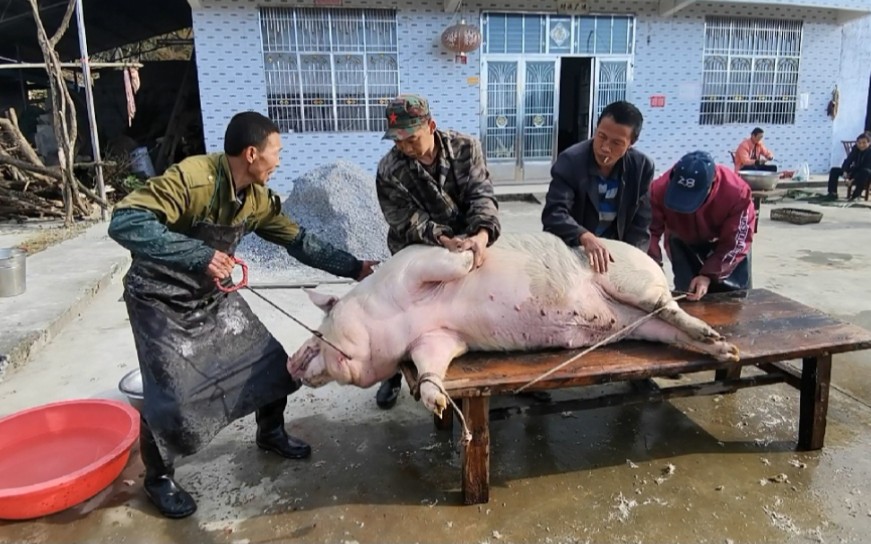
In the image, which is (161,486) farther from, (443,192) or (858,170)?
(858,170)

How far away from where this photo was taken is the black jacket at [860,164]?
36.5ft

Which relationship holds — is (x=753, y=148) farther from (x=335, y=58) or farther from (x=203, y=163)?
(x=203, y=163)

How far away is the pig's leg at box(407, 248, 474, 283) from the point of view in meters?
2.77

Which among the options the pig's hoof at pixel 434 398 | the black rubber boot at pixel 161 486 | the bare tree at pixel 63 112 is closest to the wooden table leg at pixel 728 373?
the pig's hoof at pixel 434 398

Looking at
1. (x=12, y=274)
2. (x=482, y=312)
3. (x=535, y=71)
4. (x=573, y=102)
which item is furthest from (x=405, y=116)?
(x=573, y=102)

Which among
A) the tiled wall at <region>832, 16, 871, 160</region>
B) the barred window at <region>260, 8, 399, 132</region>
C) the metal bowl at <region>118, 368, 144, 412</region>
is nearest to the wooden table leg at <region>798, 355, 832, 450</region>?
the metal bowl at <region>118, 368, 144, 412</region>

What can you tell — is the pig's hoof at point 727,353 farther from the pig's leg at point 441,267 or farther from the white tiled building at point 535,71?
the white tiled building at point 535,71

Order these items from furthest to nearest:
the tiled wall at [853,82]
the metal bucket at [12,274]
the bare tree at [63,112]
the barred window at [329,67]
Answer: the tiled wall at [853,82] → the barred window at [329,67] → the bare tree at [63,112] → the metal bucket at [12,274]

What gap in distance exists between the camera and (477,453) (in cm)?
263

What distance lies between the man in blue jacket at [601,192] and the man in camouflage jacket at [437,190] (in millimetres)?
428

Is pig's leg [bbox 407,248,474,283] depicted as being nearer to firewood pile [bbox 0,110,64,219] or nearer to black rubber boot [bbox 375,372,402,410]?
black rubber boot [bbox 375,372,402,410]

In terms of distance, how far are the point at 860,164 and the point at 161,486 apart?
1268cm

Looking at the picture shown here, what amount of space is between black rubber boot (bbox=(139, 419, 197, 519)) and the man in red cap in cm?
282

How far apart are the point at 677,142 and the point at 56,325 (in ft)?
37.5
